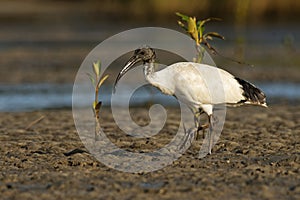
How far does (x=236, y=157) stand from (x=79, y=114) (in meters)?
3.87

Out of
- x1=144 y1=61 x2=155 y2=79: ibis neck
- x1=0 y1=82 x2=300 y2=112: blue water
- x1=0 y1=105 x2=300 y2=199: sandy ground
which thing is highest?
x1=144 y1=61 x2=155 y2=79: ibis neck

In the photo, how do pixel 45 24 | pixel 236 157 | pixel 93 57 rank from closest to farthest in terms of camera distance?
pixel 236 157 → pixel 93 57 → pixel 45 24

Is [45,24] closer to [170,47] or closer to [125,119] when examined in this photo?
[170,47]

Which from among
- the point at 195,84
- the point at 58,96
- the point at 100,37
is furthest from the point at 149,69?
the point at 100,37

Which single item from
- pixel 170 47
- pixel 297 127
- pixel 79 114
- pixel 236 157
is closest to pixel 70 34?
pixel 170 47

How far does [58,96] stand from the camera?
1252 cm

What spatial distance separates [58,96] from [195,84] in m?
5.64

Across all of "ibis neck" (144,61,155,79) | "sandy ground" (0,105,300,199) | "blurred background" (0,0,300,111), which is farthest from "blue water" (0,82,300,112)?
"ibis neck" (144,61,155,79)

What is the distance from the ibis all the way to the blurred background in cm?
432

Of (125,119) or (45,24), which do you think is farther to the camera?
(45,24)

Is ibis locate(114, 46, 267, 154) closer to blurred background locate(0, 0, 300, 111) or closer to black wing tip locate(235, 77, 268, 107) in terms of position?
black wing tip locate(235, 77, 268, 107)

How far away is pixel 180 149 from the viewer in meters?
7.68

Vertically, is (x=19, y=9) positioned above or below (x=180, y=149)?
above

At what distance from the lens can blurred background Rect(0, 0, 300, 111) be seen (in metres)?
13.3
